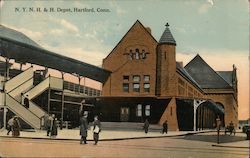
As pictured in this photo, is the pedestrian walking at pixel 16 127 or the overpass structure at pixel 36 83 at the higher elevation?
the overpass structure at pixel 36 83

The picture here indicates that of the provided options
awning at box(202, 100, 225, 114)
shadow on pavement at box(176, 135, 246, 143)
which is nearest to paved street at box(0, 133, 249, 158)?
shadow on pavement at box(176, 135, 246, 143)

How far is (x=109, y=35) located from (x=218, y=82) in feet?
5.77

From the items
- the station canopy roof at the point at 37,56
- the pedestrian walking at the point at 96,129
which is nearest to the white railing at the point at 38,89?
the station canopy roof at the point at 37,56

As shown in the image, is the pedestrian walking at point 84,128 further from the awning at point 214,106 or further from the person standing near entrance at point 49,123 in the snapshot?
the awning at point 214,106

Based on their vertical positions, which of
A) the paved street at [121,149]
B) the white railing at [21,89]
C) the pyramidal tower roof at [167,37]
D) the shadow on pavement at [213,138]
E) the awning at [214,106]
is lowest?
the paved street at [121,149]

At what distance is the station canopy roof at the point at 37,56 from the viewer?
893 cm

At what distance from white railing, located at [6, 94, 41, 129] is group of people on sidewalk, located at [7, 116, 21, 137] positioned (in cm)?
13

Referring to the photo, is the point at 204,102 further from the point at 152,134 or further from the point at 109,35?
the point at 109,35

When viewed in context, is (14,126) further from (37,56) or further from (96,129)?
(96,129)

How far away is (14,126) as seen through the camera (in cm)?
912

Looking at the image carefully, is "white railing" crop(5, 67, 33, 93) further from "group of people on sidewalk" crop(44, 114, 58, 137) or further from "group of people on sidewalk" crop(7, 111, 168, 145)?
"group of people on sidewalk" crop(44, 114, 58, 137)

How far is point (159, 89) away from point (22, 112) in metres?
1.97

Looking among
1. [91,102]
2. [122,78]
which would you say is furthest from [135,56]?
[91,102]

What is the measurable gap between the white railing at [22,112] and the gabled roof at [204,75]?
2275 mm
